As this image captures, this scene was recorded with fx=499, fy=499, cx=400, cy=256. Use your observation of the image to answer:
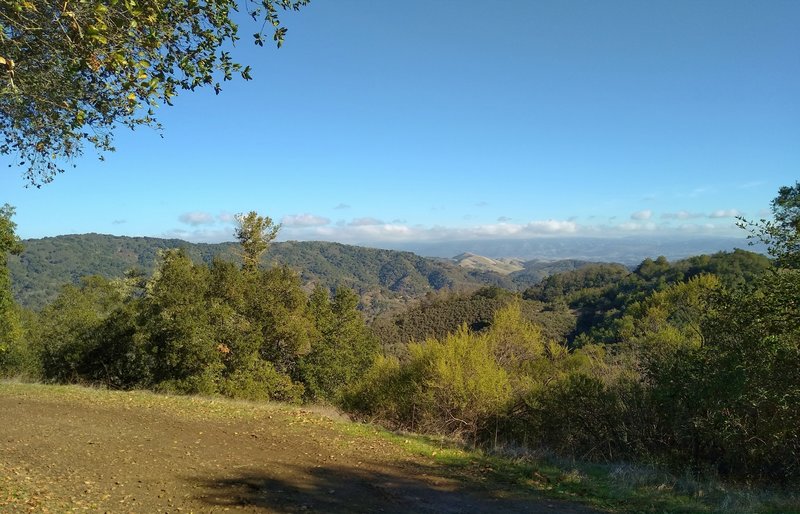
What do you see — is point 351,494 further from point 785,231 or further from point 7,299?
point 7,299

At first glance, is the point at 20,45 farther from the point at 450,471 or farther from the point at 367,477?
the point at 450,471

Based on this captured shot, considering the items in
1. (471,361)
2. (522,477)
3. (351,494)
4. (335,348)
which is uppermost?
(351,494)

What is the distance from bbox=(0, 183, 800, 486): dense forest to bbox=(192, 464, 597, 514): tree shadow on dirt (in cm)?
510

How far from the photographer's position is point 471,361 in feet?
69.3

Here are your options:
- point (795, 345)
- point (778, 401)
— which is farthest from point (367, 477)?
point (795, 345)

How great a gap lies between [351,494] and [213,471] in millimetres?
2551

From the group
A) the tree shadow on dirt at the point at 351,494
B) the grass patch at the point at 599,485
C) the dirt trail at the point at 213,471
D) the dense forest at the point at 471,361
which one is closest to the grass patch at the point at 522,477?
the grass patch at the point at 599,485

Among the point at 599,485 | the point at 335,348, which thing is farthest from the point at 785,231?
the point at 335,348

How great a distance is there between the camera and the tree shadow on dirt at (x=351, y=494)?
727 centimetres

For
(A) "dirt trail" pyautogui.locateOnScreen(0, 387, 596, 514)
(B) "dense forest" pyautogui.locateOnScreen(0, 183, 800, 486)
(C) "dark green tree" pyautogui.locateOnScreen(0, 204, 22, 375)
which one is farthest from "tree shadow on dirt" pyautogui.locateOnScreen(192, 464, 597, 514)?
(C) "dark green tree" pyautogui.locateOnScreen(0, 204, 22, 375)

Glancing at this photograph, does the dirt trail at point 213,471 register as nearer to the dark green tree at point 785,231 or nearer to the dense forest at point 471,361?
the dense forest at point 471,361

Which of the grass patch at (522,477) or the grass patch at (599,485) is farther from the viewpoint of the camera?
the grass patch at (599,485)

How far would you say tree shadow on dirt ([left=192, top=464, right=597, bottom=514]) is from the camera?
7.27 meters

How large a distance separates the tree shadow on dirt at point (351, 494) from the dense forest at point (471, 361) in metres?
5.10
